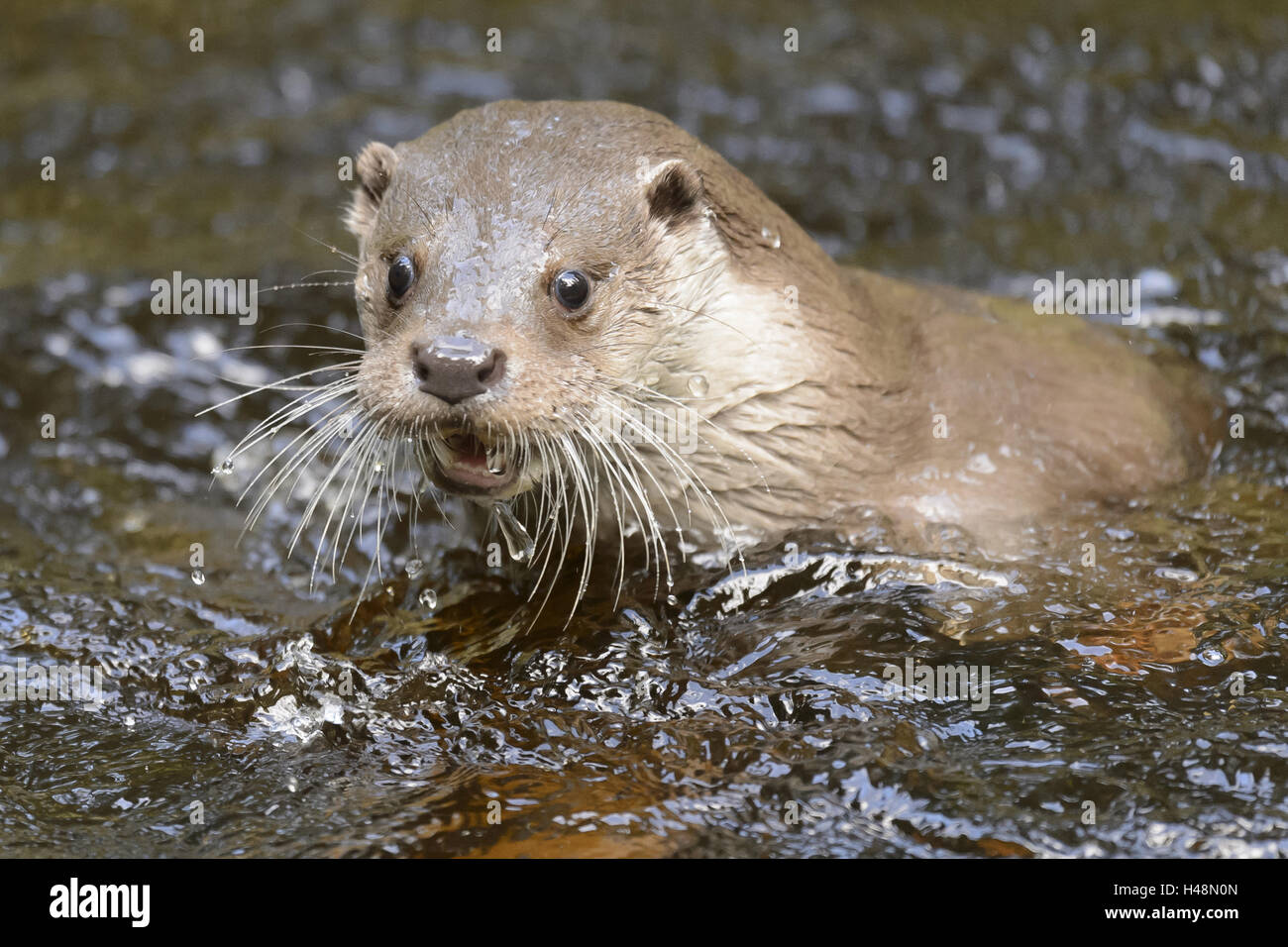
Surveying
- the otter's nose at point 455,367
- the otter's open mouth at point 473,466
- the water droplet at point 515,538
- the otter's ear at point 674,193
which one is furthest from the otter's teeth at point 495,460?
the otter's ear at point 674,193

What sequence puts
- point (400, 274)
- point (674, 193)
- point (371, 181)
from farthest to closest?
point (371, 181)
point (674, 193)
point (400, 274)

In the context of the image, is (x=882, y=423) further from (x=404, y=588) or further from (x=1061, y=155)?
(x=1061, y=155)

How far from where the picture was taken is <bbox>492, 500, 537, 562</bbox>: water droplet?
4.00 meters

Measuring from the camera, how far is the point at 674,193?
361 centimetres

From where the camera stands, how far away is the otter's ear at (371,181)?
3.83 metres

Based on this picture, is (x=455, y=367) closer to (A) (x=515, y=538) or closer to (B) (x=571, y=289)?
(B) (x=571, y=289)

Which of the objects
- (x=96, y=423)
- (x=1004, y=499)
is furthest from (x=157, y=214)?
(x=1004, y=499)

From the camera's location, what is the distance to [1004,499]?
13.0 feet

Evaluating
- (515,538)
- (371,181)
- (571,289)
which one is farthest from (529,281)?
(515,538)

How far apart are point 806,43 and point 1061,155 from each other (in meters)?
1.59

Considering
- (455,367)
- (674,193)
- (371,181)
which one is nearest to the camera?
(455,367)

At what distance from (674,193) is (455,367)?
2.69 feet

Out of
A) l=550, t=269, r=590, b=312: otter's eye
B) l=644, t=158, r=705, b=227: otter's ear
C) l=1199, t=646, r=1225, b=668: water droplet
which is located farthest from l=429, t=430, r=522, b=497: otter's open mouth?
l=1199, t=646, r=1225, b=668: water droplet

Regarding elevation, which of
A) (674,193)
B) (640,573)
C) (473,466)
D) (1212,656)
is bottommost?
(1212,656)
